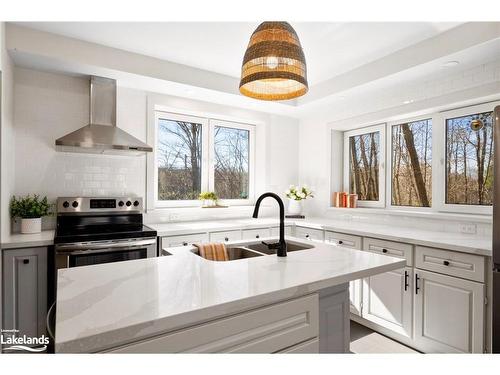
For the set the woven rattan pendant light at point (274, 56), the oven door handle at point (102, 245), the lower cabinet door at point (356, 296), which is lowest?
the lower cabinet door at point (356, 296)

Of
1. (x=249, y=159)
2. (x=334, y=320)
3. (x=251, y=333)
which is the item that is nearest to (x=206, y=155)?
(x=249, y=159)

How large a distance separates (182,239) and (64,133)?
1470 millimetres

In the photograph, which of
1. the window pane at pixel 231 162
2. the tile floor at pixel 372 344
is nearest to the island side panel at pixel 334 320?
the tile floor at pixel 372 344

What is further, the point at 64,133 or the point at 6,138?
the point at 64,133

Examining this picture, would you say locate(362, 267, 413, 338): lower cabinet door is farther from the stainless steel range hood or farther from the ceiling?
the stainless steel range hood

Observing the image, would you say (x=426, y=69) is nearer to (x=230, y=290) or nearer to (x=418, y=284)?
(x=418, y=284)

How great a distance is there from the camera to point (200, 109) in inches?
142

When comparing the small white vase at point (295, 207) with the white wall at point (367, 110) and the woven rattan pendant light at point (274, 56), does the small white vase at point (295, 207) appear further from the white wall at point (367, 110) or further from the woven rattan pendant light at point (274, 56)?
the woven rattan pendant light at point (274, 56)

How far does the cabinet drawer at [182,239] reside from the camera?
9.04 ft

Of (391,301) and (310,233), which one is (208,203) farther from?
(391,301)

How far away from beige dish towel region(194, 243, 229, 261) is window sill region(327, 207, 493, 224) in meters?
2.07

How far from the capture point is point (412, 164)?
324 cm

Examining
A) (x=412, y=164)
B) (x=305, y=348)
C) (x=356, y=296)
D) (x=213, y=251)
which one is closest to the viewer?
(x=305, y=348)

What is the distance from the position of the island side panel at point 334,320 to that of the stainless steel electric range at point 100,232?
5.20ft
